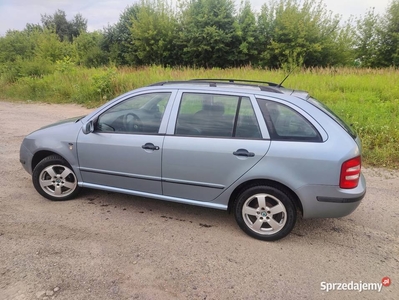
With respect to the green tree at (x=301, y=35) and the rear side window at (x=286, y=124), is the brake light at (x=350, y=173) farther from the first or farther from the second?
the green tree at (x=301, y=35)

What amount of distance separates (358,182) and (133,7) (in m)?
31.9

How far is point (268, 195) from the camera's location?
3137 mm

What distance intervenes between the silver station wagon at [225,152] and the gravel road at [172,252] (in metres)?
0.30

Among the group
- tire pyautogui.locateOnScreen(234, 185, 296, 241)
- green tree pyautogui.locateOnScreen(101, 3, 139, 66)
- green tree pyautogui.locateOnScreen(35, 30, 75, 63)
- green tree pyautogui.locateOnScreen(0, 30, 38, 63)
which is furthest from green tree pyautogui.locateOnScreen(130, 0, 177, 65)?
tire pyautogui.locateOnScreen(234, 185, 296, 241)

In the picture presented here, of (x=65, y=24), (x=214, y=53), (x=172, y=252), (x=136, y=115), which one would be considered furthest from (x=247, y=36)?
(x=65, y=24)

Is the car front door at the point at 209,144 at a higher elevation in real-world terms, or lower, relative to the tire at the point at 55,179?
higher

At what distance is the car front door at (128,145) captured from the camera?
350 cm

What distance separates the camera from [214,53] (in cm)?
2547

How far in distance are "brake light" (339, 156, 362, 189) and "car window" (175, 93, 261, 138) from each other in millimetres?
882

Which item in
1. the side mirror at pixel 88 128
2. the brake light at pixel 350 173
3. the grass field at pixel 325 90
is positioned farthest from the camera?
the grass field at pixel 325 90

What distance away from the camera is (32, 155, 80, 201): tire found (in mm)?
4012

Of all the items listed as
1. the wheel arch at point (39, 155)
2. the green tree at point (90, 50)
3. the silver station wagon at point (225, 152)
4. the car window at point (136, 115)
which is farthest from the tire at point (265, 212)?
the green tree at point (90, 50)

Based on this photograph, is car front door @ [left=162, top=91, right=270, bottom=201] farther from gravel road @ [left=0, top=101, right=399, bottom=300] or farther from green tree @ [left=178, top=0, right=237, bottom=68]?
green tree @ [left=178, top=0, right=237, bottom=68]

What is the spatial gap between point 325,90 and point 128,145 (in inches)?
335
